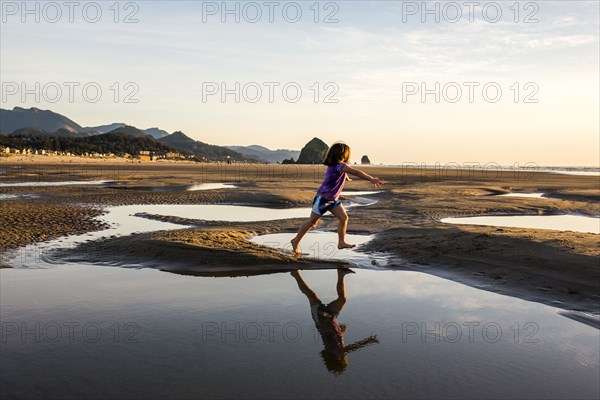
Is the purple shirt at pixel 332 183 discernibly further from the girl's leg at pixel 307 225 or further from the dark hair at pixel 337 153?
the girl's leg at pixel 307 225

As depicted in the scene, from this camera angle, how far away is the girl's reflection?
4688 mm

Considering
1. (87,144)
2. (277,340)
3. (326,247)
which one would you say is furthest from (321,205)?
(87,144)

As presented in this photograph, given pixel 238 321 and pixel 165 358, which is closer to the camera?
pixel 165 358

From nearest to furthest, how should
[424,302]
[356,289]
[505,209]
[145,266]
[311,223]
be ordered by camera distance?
[424,302] < [356,289] < [145,266] < [311,223] < [505,209]

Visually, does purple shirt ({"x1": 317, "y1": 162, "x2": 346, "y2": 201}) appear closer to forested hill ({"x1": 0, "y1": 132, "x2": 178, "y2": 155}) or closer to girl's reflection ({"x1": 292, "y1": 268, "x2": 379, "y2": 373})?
girl's reflection ({"x1": 292, "y1": 268, "x2": 379, "y2": 373})

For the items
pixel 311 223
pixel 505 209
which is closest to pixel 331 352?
pixel 311 223

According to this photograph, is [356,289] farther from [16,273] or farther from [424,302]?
[16,273]

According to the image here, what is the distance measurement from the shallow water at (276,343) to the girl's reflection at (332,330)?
3cm

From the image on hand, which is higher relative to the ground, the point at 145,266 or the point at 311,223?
the point at 311,223

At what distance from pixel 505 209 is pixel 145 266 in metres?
16.9

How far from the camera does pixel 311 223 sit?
9891 millimetres

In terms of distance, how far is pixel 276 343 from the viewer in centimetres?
512

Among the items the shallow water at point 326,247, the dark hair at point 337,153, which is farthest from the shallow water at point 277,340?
the dark hair at point 337,153

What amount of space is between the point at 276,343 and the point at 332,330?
0.83 m
